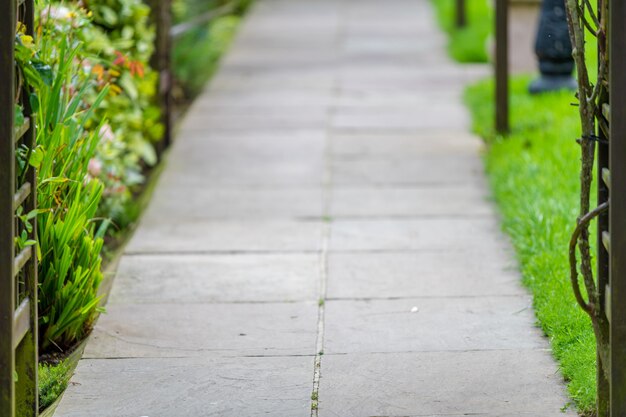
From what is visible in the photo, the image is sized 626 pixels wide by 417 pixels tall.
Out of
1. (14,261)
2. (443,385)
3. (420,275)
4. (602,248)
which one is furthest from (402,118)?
(14,261)

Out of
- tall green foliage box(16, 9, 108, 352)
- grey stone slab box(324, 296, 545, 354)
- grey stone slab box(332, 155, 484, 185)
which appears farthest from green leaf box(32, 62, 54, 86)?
grey stone slab box(332, 155, 484, 185)

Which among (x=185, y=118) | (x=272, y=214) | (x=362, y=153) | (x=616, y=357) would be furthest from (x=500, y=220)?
(x=185, y=118)

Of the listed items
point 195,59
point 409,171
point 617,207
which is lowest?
point 409,171

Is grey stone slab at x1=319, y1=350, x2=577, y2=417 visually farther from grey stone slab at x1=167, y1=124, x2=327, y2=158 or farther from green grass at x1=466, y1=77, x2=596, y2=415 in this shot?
grey stone slab at x1=167, y1=124, x2=327, y2=158

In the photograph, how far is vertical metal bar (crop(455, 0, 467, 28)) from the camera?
49.1 feet

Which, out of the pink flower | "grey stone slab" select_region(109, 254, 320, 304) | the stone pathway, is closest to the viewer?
the stone pathway

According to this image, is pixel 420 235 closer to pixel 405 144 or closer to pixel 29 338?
pixel 405 144

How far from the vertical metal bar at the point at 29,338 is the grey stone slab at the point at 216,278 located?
5.03 ft

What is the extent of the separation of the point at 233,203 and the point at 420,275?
1.97 metres

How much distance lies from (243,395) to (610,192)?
1.67m

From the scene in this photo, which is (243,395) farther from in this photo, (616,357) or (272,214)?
(272,214)

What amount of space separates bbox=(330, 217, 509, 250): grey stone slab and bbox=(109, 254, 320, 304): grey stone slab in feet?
1.38

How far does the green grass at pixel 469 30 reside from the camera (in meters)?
13.1

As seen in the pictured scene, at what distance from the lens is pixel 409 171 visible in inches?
340
